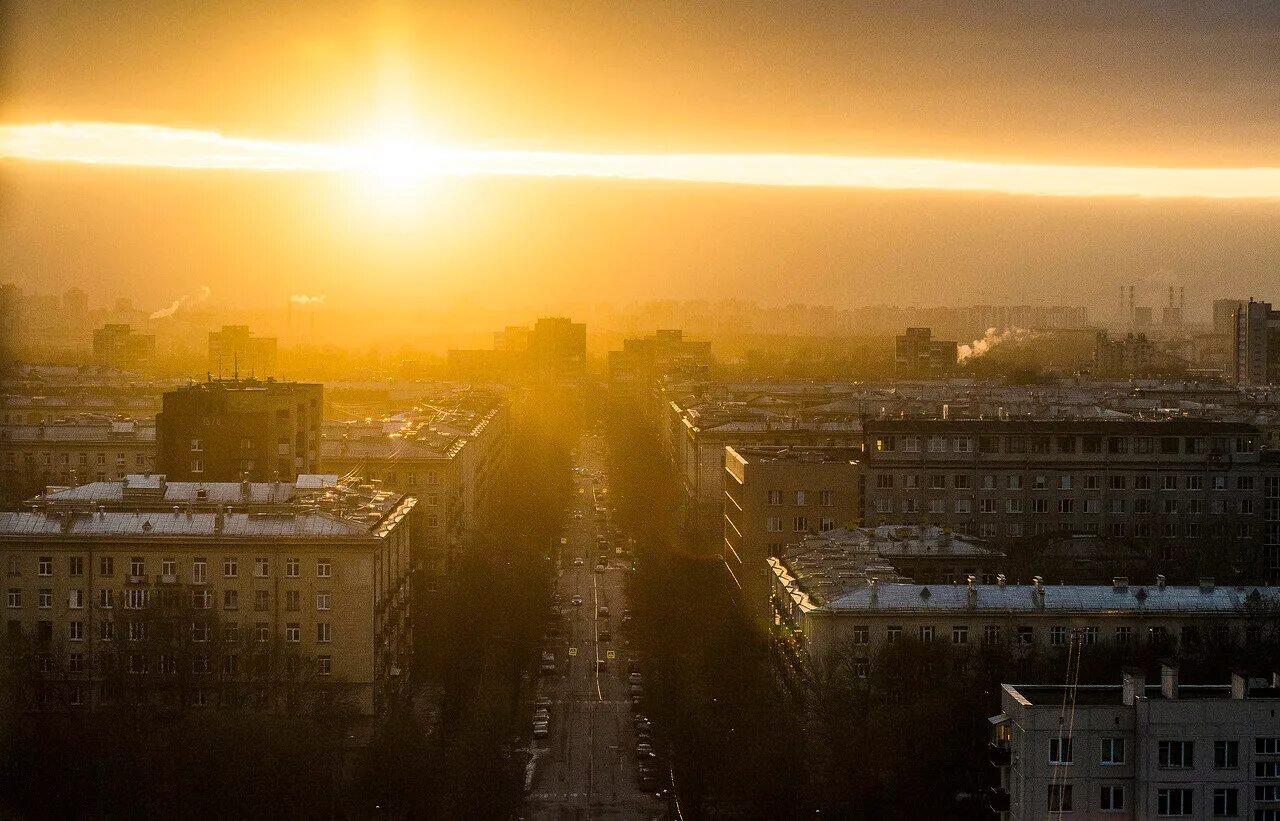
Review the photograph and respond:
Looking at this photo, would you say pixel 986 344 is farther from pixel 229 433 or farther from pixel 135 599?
pixel 135 599

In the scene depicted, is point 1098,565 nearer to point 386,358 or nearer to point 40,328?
point 40,328

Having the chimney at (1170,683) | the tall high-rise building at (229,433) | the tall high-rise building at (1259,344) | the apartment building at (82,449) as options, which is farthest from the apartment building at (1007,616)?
the tall high-rise building at (1259,344)

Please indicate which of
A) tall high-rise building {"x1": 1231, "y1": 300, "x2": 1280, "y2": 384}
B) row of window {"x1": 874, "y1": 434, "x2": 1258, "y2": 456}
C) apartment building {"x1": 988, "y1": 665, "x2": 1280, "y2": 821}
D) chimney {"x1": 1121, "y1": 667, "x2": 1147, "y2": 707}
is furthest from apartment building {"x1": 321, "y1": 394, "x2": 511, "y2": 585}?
tall high-rise building {"x1": 1231, "y1": 300, "x2": 1280, "y2": 384}

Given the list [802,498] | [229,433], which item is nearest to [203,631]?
[229,433]

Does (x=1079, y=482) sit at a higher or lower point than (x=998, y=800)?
higher

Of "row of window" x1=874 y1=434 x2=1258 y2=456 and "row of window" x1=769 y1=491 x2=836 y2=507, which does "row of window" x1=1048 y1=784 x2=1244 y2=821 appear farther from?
"row of window" x1=874 y1=434 x2=1258 y2=456

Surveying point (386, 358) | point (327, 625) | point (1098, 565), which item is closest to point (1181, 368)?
point (386, 358)

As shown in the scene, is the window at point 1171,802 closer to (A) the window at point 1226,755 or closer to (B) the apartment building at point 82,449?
(A) the window at point 1226,755
